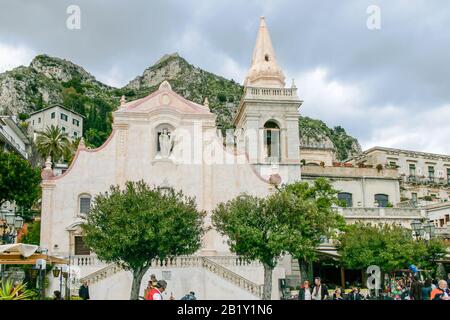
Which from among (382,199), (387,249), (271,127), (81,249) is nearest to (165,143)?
(81,249)

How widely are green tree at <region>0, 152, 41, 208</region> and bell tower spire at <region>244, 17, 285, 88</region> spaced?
20.8 metres

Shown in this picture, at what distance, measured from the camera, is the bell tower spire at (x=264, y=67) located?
4656cm

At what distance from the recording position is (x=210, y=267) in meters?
31.9

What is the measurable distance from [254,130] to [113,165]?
1238 centimetres

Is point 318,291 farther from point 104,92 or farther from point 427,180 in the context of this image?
point 104,92

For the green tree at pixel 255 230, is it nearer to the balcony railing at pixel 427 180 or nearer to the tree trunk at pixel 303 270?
the tree trunk at pixel 303 270

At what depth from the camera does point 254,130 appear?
145 feet

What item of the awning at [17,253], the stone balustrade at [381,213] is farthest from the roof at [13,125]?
the awning at [17,253]

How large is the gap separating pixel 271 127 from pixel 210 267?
17.0 metres

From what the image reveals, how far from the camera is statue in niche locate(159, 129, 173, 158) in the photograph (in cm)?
3834

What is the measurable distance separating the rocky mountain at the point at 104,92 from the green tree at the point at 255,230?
72.2m

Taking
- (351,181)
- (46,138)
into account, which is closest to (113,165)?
(351,181)

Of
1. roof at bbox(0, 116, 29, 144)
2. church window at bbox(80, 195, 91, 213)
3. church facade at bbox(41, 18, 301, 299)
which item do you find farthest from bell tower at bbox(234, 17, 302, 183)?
roof at bbox(0, 116, 29, 144)
